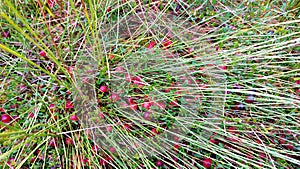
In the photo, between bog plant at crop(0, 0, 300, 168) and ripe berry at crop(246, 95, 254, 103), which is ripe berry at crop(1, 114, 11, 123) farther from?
ripe berry at crop(246, 95, 254, 103)

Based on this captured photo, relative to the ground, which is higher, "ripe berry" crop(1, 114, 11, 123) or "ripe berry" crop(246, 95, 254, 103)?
"ripe berry" crop(246, 95, 254, 103)

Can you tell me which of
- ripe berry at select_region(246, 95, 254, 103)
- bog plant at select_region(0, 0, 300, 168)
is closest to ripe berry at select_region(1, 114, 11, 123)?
bog plant at select_region(0, 0, 300, 168)

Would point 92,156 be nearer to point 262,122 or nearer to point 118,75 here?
point 118,75

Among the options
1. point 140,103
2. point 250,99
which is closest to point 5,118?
point 140,103

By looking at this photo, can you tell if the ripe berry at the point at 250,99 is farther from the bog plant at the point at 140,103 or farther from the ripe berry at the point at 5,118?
the ripe berry at the point at 5,118

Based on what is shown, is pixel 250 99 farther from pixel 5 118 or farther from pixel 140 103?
pixel 5 118

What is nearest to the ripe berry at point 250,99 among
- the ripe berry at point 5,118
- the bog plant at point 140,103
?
the bog plant at point 140,103

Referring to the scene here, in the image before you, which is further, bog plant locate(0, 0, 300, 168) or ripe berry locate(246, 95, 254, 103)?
ripe berry locate(246, 95, 254, 103)

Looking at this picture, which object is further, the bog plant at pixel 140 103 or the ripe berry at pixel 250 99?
the ripe berry at pixel 250 99
